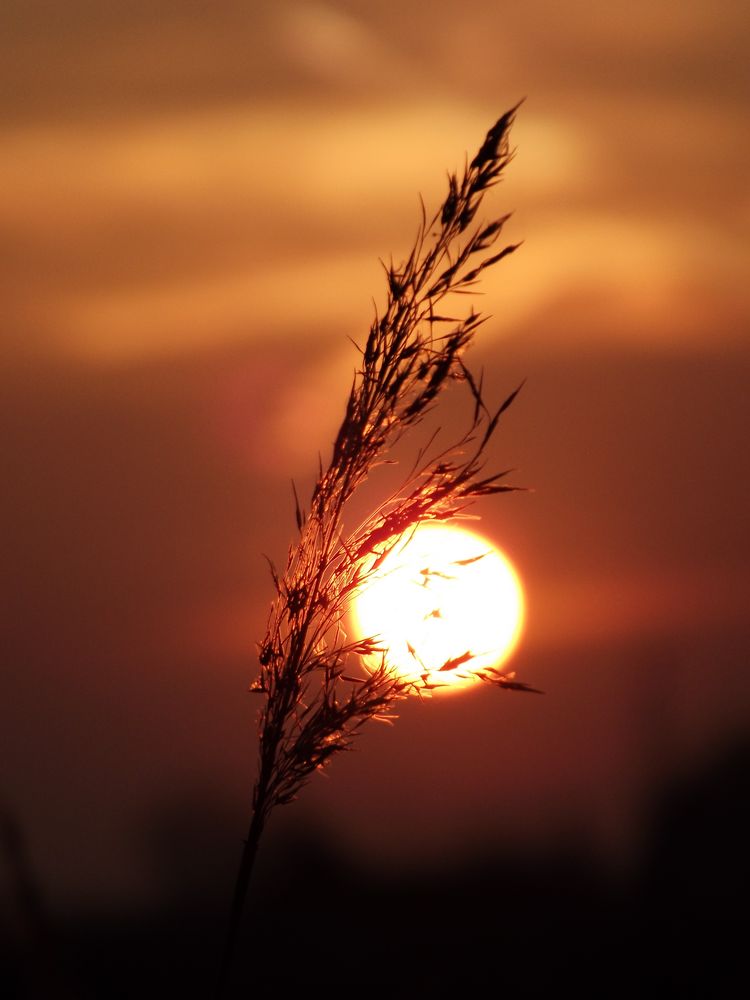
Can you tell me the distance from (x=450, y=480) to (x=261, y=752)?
2.35ft

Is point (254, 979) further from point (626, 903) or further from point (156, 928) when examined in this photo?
point (626, 903)

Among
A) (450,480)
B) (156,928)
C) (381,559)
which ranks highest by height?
(450,480)

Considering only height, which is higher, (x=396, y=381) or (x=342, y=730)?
(x=396, y=381)

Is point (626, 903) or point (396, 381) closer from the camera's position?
point (396, 381)

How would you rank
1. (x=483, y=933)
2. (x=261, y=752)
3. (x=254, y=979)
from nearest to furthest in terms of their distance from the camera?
(x=261, y=752), (x=254, y=979), (x=483, y=933)

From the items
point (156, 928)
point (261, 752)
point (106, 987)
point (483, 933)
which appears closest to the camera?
point (261, 752)

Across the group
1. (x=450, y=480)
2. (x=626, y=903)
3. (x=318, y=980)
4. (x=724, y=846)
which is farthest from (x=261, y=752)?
(x=724, y=846)

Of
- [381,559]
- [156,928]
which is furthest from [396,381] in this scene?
[156,928]

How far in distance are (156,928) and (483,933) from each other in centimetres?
586

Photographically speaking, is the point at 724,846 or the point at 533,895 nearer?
the point at 533,895

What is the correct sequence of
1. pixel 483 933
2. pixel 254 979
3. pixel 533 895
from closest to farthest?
pixel 254 979 < pixel 483 933 < pixel 533 895

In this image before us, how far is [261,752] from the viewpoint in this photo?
8.56 feet

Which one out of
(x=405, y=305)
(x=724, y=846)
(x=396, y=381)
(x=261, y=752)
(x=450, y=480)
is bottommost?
(x=724, y=846)

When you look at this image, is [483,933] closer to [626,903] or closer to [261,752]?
[626,903]
